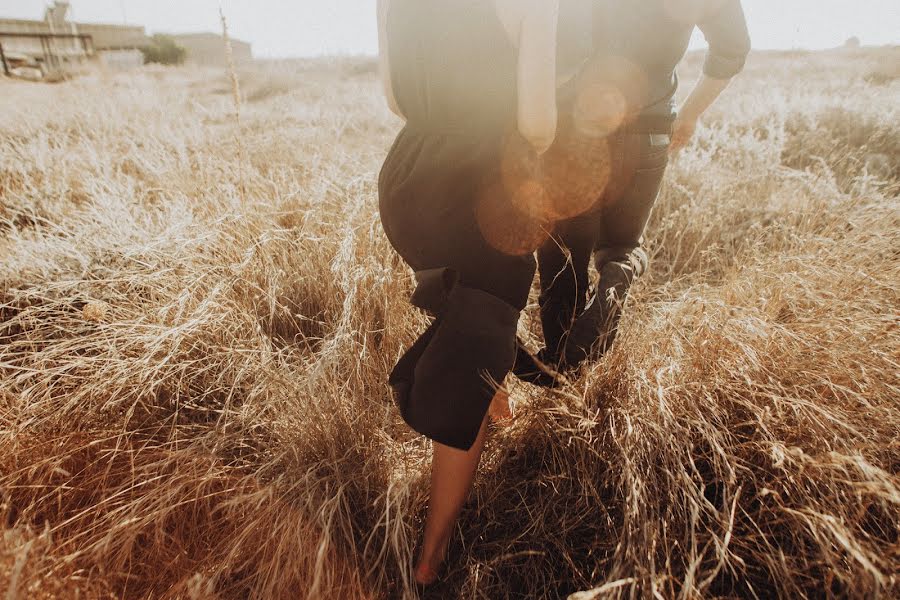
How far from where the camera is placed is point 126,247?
2.05 m

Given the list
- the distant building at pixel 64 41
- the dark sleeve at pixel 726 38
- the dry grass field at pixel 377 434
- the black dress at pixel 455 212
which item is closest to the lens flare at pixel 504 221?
the black dress at pixel 455 212

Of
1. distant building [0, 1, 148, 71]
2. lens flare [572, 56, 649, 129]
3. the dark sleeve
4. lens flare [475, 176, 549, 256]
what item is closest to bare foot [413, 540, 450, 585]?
lens flare [475, 176, 549, 256]

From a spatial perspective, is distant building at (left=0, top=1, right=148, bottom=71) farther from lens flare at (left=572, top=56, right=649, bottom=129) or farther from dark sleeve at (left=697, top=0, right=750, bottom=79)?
dark sleeve at (left=697, top=0, right=750, bottom=79)

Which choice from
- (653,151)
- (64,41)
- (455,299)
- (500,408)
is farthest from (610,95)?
(64,41)

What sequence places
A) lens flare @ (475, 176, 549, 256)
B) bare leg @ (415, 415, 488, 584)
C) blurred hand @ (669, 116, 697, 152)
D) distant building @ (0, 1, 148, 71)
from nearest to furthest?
1. lens flare @ (475, 176, 549, 256)
2. bare leg @ (415, 415, 488, 584)
3. blurred hand @ (669, 116, 697, 152)
4. distant building @ (0, 1, 148, 71)

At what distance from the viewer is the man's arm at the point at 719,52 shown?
144 centimetres

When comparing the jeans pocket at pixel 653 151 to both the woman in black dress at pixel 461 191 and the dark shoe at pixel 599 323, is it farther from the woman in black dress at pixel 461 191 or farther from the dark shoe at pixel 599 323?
the woman in black dress at pixel 461 191

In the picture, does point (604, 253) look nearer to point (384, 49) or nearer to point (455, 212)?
point (455, 212)

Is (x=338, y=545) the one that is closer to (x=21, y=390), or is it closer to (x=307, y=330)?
(x=307, y=330)

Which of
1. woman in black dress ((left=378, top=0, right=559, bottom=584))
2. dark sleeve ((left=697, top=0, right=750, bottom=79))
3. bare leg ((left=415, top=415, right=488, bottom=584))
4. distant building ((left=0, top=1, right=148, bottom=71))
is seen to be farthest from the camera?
distant building ((left=0, top=1, right=148, bottom=71))

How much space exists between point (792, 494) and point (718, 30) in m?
1.45

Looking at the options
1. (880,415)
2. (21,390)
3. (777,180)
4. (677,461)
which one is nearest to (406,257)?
(677,461)

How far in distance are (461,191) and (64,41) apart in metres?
23.2

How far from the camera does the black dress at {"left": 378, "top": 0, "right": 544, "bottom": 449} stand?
91cm
